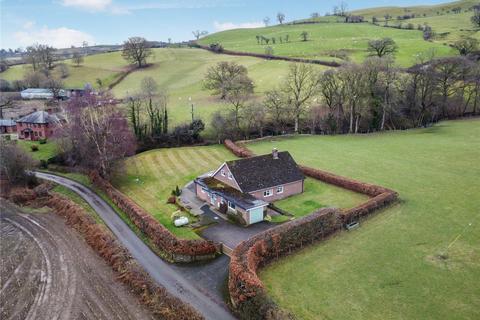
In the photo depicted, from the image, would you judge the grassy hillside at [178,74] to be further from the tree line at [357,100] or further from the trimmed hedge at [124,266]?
the trimmed hedge at [124,266]

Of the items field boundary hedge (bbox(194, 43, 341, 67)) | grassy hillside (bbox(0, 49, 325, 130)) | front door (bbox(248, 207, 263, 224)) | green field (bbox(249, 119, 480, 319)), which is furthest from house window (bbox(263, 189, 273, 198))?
field boundary hedge (bbox(194, 43, 341, 67))

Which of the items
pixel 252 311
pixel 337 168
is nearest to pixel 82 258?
pixel 252 311

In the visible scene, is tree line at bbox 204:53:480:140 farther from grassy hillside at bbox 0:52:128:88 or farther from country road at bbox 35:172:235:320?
grassy hillside at bbox 0:52:128:88

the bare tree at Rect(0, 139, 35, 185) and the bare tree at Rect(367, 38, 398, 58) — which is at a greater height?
the bare tree at Rect(367, 38, 398, 58)

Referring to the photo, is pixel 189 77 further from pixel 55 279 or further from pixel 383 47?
pixel 55 279

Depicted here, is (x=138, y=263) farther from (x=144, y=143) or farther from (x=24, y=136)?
A: (x=24, y=136)
